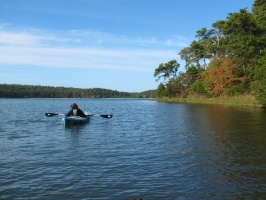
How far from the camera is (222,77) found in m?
64.6

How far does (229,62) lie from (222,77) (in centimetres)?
382

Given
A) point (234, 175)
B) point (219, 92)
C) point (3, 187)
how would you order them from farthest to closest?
point (219, 92) < point (234, 175) < point (3, 187)

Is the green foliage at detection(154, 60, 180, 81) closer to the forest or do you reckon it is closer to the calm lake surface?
the forest

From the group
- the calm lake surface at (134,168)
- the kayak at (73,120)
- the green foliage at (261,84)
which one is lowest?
the calm lake surface at (134,168)

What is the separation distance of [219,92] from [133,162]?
6134 cm

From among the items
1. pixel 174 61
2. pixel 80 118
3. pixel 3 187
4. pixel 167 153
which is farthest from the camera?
pixel 174 61

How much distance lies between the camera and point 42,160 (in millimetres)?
12141

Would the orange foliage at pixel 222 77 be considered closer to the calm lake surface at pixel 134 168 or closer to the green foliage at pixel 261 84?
the green foliage at pixel 261 84

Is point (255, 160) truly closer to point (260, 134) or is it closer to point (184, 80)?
point (260, 134)

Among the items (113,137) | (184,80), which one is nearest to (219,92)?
(184,80)

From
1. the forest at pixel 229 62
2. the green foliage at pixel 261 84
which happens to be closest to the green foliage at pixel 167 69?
the forest at pixel 229 62

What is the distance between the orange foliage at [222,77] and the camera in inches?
2448

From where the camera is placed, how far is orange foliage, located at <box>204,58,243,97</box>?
204 feet

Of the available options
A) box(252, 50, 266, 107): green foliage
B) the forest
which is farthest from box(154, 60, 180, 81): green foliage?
box(252, 50, 266, 107): green foliage
